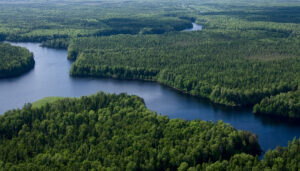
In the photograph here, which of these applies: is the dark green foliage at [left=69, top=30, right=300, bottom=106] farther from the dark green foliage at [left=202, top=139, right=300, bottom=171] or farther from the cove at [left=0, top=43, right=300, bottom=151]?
the dark green foliage at [left=202, top=139, right=300, bottom=171]

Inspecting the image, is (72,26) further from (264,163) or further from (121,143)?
(264,163)

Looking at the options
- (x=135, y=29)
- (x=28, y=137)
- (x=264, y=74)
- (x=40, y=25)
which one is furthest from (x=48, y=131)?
(x=40, y=25)

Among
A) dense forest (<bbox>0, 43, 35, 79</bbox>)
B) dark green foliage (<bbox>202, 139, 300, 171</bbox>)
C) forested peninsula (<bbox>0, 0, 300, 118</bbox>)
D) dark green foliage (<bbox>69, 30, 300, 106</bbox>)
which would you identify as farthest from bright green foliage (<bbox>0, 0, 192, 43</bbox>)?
dark green foliage (<bbox>202, 139, 300, 171</bbox>)

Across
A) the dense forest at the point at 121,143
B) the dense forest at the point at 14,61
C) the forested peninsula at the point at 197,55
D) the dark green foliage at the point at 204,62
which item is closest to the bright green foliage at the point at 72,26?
the forested peninsula at the point at 197,55

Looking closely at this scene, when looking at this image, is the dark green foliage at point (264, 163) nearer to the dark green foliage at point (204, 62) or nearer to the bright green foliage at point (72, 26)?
the dark green foliage at point (204, 62)

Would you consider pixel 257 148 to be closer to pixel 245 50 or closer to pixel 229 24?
pixel 245 50
